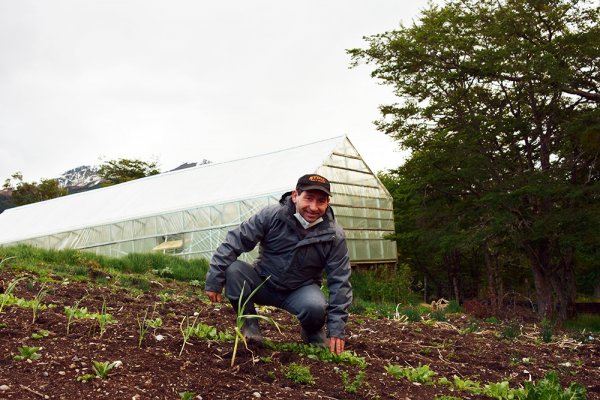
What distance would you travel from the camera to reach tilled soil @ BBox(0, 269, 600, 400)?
9.52 feet

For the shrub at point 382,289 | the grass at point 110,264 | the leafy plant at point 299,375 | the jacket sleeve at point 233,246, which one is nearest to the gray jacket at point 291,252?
the jacket sleeve at point 233,246

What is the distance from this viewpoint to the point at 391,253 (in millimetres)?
20812

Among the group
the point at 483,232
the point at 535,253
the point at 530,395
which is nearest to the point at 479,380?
the point at 530,395

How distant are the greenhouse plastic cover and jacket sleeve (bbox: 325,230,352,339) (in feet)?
40.6

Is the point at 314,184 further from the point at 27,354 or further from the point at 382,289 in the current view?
the point at 382,289

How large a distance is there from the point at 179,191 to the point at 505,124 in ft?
38.2

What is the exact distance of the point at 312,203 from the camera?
393cm

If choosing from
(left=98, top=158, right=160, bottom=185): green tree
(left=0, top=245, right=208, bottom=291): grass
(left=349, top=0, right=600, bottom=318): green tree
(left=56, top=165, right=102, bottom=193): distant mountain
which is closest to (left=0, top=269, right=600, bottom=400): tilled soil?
(left=0, top=245, right=208, bottom=291): grass

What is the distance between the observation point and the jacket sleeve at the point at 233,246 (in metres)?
3.93

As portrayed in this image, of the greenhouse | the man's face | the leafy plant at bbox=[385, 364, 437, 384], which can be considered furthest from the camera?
the greenhouse

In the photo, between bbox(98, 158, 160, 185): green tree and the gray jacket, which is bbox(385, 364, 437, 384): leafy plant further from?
bbox(98, 158, 160, 185): green tree

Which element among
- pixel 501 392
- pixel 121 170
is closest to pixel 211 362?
pixel 501 392

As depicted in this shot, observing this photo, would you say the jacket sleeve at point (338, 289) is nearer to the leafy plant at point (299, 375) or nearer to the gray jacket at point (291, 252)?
the gray jacket at point (291, 252)

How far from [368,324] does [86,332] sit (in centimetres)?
363
